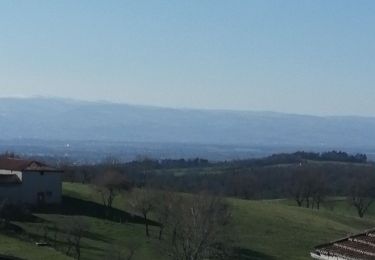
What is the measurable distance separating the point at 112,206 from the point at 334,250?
56.1 m

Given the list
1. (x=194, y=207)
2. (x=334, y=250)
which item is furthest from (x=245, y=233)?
(x=334, y=250)

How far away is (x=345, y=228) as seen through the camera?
72.1 metres

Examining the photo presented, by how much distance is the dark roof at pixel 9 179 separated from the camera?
207 feet

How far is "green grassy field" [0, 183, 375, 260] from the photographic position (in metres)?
45.9

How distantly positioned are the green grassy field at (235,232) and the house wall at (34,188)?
1633 mm

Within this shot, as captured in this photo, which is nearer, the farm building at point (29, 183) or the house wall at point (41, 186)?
the farm building at point (29, 183)

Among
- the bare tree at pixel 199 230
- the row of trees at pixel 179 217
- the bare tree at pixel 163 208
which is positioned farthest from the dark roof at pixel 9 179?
the bare tree at pixel 199 230

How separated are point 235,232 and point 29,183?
17.7m

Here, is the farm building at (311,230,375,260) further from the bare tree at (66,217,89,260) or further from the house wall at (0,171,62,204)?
the house wall at (0,171,62,204)

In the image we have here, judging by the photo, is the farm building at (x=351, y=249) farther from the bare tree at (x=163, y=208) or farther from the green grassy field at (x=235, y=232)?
the bare tree at (x=163, y=208)

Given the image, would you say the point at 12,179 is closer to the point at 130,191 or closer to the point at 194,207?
the point at 130,191

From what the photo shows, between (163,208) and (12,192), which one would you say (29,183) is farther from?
(163,208)

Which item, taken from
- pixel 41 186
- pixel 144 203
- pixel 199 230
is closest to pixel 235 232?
pixel 144 203

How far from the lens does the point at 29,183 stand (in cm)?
6469
